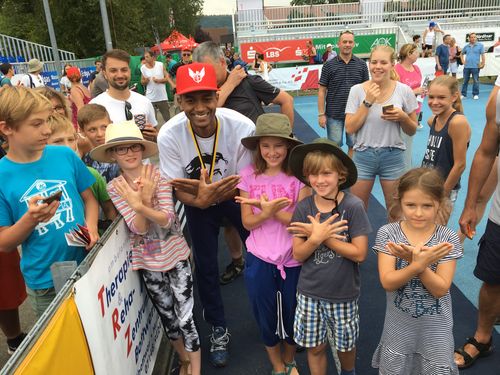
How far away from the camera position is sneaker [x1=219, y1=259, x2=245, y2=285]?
4227mm

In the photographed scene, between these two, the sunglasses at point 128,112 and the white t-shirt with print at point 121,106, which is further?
the white t-shirt with print at point 121,106

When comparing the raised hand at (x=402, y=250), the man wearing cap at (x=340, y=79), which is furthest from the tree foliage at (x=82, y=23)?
the raised hand at (x=402, y=250)

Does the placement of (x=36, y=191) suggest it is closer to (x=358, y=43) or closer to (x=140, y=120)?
(x=140, y=120)

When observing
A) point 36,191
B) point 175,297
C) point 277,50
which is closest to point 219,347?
point 175,297

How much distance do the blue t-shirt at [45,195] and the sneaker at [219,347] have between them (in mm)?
1243

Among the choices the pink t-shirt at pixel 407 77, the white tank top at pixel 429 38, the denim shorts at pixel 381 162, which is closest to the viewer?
the denim shorts at pixel 381 162

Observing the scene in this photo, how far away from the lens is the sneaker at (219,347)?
122 inches

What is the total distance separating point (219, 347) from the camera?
3137mm

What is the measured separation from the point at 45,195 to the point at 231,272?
7.81 feet

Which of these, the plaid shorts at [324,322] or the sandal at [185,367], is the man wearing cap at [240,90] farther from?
Result: the sandal at [185,367]

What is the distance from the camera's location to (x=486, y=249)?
2652mm

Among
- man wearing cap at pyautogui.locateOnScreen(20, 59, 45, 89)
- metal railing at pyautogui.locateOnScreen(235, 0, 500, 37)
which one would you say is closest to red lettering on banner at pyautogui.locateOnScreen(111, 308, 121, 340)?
man wearing cap at pyautogui.locateOnScreen(20, 59, 45, 89)

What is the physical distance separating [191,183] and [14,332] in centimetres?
184

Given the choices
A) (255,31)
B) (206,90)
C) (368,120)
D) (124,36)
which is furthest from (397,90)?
(124,36)
